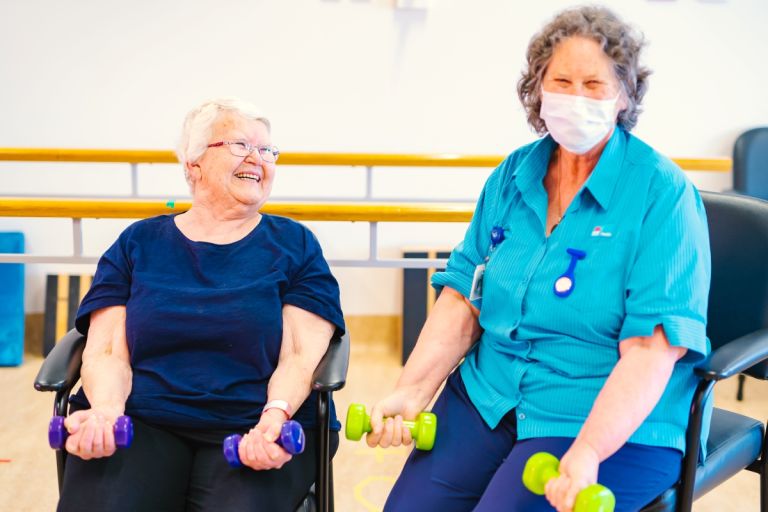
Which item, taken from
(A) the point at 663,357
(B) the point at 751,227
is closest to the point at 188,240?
(A) the point at 663,357

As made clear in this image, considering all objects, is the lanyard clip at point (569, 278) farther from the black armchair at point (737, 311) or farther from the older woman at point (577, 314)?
the black armchair at point (737, 311)

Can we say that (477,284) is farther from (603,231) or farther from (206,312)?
(206,312)

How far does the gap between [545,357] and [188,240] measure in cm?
84

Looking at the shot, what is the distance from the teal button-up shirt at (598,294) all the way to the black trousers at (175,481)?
0.40m

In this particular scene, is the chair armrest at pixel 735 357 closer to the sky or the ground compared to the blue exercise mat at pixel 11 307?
closer to the sky

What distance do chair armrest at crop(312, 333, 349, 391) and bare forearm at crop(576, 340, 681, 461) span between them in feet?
1.52

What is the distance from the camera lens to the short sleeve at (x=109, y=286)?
170cm

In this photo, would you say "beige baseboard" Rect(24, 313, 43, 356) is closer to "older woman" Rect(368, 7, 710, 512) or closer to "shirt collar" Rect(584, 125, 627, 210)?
"older woman" Rect(368, 7, 710, 512)

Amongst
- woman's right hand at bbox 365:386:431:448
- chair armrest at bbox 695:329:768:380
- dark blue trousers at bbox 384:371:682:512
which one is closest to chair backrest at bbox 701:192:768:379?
chair armrest at bbox 695:329:768:380

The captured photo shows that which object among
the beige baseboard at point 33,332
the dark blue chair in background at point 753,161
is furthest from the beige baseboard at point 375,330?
the dark blue chair in background at point 753,161

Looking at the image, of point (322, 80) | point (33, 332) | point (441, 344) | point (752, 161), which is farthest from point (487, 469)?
point (752, 161)

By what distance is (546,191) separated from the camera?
1.56 meters

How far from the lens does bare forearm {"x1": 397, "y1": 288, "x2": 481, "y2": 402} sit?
1.60 metres

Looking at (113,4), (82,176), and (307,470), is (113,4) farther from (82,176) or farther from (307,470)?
(307,470)
